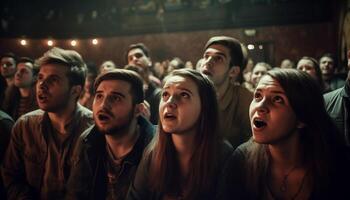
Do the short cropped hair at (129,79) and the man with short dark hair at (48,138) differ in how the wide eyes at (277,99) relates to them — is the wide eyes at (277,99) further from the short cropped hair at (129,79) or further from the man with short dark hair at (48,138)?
the man with short dark hair at (48,138)

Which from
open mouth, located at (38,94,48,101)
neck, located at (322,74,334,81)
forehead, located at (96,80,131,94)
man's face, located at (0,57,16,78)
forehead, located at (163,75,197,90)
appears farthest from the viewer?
man's face, located at (0,57,16,78)

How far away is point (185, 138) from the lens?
108 inches

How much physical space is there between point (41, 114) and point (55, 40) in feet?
42.2

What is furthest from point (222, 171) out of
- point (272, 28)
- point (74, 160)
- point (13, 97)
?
point (272, 28)

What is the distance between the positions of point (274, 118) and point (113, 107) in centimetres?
135

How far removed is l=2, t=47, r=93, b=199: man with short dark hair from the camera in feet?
11.2

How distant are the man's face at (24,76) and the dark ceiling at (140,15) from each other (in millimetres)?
9805

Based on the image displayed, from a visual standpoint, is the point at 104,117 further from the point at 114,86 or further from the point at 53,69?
the point at 53,69

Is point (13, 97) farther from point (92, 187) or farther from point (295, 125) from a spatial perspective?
point (295, 125)

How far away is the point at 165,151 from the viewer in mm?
2734

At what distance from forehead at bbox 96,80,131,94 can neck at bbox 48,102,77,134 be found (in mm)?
588

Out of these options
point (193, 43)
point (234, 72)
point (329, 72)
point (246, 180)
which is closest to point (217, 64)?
A: point (234, 72)

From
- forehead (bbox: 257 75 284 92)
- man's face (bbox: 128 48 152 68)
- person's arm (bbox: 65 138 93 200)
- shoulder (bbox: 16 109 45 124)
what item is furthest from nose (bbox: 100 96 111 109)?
man's face (bbox: 128 48 152 68)

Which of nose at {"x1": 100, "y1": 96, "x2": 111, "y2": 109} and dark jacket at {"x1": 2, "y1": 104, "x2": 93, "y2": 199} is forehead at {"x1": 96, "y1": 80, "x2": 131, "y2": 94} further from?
dark jacket at {"x1": 2, "y1": 104, "x2": 93, "y2": 199}
